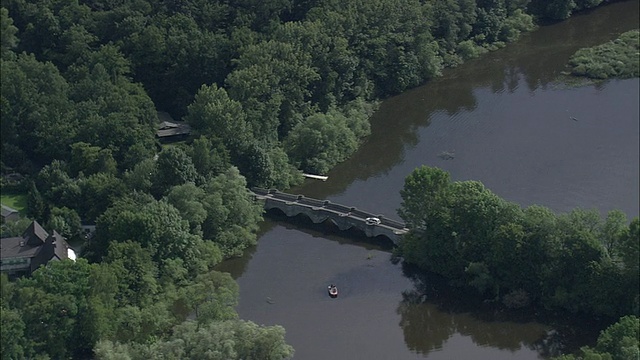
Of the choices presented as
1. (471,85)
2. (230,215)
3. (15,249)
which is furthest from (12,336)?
(471,85)

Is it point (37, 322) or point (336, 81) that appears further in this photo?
point (336, 81)

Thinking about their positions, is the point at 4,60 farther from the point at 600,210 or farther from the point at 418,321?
the point at 600,210

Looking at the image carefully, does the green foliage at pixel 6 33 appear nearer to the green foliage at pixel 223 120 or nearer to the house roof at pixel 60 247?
the green foliage at pixel 223 120

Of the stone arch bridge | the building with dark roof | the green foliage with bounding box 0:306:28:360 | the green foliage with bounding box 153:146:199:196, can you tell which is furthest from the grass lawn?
the green foliage with bounding box 0:306:28:360

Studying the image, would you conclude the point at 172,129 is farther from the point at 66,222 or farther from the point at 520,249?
the point at 520,249

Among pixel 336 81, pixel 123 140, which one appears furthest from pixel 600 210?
pixel 123 140

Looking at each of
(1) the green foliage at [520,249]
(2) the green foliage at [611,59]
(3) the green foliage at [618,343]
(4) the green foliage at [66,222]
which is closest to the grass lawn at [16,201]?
(4) the green foliage at [66,222]
